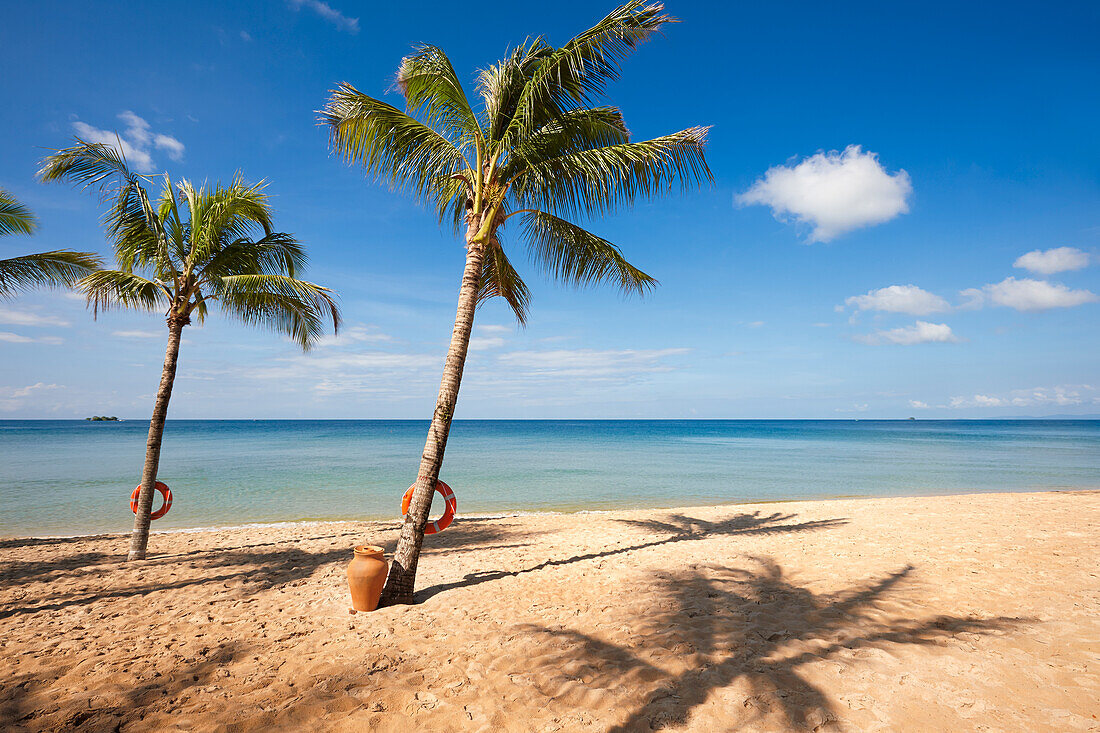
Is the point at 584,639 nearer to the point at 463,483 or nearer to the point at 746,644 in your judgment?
the point at 746,644

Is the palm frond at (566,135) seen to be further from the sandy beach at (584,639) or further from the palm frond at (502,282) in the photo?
the sandy beach at (584,639)

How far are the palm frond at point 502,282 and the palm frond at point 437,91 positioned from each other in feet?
5.38

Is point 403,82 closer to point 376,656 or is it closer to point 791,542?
point 376,656

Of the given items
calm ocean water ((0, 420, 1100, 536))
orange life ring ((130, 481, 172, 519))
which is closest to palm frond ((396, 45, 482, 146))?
orange life ring ((130, 481, 172, 519))

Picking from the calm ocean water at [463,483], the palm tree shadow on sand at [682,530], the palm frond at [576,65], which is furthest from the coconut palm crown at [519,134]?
the calm ocean water at [463,483]

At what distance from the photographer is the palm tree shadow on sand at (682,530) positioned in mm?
6480

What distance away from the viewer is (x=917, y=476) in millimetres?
23266

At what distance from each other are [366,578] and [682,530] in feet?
22.5

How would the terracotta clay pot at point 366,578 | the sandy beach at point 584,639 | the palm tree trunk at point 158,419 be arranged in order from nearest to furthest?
the sandy beach at point 584,639 < the terracotta clay pot at point 366,578 < the palm tree trunk at point 158,419

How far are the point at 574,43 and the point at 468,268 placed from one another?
2976 mm

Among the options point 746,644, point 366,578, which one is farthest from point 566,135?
point 746,644

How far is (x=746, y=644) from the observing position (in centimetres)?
417

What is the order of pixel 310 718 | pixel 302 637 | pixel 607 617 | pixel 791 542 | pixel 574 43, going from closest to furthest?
pixel 310 718
pixel 302 637
pixel 607 617
pixel 574 43
pixel 791 542

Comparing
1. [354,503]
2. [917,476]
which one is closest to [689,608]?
[354,503]
